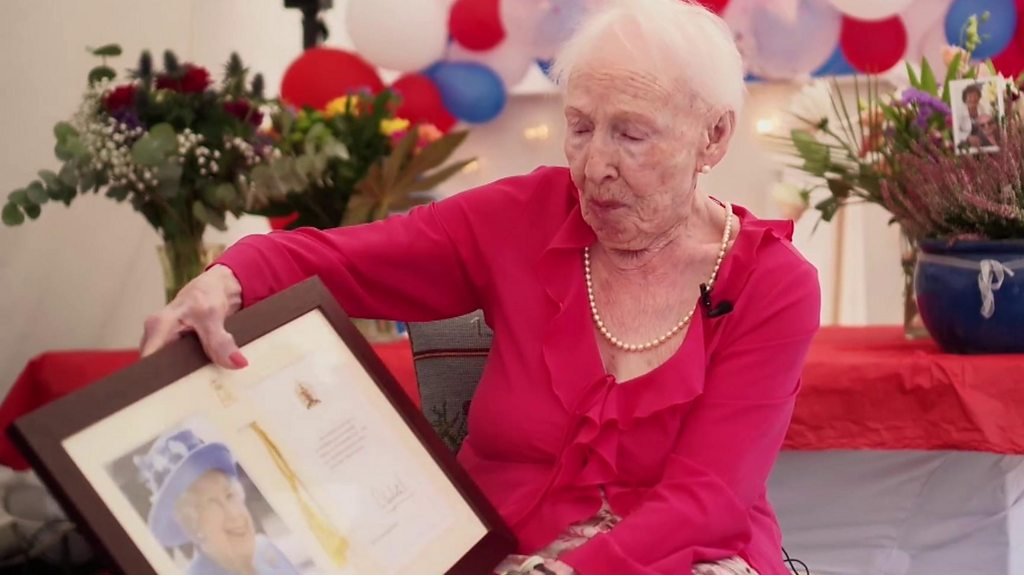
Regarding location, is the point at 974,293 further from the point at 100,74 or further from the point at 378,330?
the point at 100,74

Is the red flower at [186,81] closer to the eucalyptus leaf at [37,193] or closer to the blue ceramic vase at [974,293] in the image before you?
the eucalyptus leaf at [37,193]

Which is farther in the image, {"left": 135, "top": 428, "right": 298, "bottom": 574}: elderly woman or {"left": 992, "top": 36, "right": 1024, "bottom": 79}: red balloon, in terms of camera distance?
{"left": 992, "top": 36, "right": 1024, "bottom": 79}: red balloon

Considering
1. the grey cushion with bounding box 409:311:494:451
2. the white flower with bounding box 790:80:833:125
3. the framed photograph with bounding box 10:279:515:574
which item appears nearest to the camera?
the framed photograph with bounding box 10:279:515:574

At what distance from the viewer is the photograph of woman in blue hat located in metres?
1.06

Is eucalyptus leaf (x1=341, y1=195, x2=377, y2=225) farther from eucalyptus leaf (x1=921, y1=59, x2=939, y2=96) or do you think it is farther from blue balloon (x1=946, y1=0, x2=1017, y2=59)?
blue balloon (x1=946, y1=0, x2=1017, y2=59)

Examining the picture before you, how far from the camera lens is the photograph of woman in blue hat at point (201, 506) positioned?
1.06 m

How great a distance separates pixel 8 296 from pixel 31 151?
15.1 inches

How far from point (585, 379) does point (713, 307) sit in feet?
0.60

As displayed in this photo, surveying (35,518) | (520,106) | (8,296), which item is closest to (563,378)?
(35,518)

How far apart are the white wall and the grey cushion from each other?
1378 millimetres

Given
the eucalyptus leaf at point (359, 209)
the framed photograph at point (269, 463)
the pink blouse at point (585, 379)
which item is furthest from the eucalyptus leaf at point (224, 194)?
the framed photograph at point (269, 463)

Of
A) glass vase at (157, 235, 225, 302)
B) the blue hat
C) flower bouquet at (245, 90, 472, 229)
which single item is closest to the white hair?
the blue hat

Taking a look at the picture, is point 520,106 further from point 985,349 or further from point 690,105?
point 690,105

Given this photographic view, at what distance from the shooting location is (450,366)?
67.5 inches
